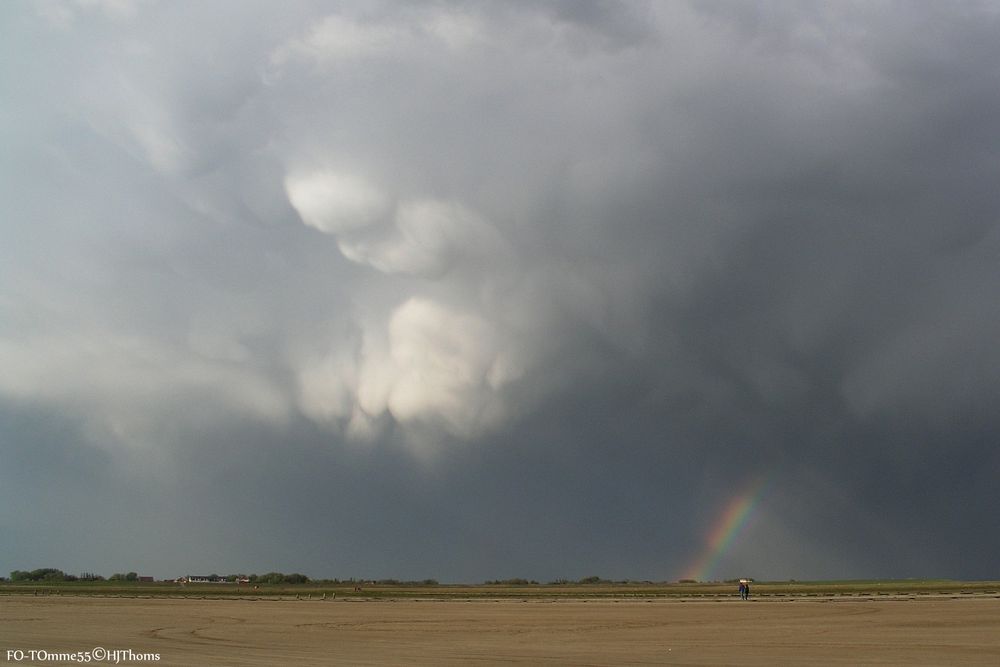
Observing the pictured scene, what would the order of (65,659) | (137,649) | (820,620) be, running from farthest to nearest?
(820,620), (137,649), (65,659)

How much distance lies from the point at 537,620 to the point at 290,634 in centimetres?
1822

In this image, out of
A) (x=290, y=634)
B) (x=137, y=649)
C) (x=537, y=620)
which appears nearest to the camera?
(x=137, y=649)

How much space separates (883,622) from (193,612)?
56070 millimetres

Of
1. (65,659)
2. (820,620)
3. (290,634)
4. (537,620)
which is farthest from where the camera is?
(537,620)

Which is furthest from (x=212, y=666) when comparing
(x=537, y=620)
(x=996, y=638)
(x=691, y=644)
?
(x=996, y=638)

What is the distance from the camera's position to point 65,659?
104ft

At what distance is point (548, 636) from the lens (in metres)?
43.0

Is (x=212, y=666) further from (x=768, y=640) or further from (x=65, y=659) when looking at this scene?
(x=768, y=640)

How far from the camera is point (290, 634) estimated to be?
4644 centimetres

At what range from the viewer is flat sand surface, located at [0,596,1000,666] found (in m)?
31.7

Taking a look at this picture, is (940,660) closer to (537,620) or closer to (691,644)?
(691,644)

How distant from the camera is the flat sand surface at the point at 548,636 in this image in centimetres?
3170

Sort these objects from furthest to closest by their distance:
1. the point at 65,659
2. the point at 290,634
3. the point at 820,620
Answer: the point at 820,620 < the point at 290,634 < the point at 65,659

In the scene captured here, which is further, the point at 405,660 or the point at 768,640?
the point at 768,640
